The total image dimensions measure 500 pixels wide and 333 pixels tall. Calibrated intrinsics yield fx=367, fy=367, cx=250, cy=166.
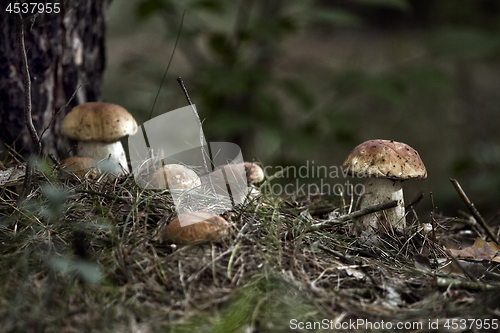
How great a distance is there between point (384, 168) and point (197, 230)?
3.22 ft

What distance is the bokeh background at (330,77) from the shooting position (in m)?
3.19

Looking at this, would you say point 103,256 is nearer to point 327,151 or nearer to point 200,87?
point 200,87

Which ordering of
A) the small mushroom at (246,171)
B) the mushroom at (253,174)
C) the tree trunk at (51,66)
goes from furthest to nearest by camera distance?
the tree trunk at (51,66)
the mushroom at (253,174)
the small mushroom at (246,171)

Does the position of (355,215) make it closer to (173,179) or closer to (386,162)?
(386,162)

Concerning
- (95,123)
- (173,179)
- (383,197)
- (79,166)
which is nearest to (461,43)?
(383,197)

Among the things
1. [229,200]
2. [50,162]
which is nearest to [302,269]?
[229,200]

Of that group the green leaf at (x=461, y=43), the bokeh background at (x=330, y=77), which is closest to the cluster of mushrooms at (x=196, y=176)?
the bokeh background at (x=330, y=77)

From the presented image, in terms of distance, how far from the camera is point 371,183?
2057 millimetres

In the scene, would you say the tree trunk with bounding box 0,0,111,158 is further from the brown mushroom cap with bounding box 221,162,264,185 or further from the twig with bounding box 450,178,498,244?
the twig with bounding box 450,178,498,244

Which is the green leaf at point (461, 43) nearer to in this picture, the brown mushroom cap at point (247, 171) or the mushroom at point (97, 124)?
the brown mushroom cap at point (247, 171)

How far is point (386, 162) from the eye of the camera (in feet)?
5.99

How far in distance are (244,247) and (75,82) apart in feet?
6.60

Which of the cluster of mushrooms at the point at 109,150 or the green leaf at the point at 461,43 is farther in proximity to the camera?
the green leaf at the point at 461,43

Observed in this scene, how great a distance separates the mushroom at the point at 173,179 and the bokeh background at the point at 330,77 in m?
1.24
